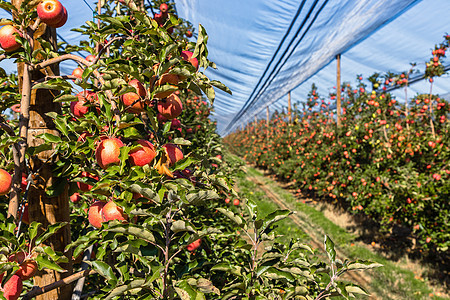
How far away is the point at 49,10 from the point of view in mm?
890

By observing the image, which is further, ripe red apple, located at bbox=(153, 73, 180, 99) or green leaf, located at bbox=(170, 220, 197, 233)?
ripe red apple, located at bbox=(153, 73, 180, 99)

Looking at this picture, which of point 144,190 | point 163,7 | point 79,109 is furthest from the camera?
point 163,7

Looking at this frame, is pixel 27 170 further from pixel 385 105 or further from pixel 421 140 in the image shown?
pixel 385 105

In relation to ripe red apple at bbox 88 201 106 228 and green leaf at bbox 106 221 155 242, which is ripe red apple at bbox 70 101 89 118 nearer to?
ripe red apple at bbox 88 201 106 228

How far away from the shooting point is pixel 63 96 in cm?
84

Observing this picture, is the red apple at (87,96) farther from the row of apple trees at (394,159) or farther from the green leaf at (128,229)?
the row of apple trees at (394,159)

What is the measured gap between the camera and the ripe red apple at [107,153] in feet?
2.66

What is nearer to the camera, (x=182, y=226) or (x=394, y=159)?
(x=182, y=226)

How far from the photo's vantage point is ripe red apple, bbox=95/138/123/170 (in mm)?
812

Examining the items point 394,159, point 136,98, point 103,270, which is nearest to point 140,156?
point 136,98

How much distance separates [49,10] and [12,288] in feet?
2.78

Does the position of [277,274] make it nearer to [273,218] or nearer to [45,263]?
[273,218]

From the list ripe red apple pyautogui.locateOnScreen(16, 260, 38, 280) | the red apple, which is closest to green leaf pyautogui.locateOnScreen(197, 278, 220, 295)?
ripe red apple pyautogui.locateOnScreen(16, 260, 38, 280)

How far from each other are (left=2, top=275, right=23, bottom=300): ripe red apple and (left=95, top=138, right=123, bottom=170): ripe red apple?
39 cm
